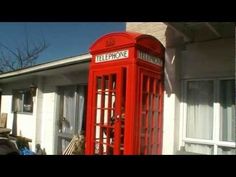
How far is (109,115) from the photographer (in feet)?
21.3

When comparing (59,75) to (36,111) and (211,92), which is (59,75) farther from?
(211,92)

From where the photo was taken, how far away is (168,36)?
695cm

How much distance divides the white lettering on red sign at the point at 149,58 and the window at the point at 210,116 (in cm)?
68

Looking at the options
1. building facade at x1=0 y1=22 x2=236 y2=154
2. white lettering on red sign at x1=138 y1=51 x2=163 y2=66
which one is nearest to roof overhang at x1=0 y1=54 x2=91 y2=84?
building facade at x1=0 y1=22 x2=236 y2=154

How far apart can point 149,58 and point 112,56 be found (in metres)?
0.69

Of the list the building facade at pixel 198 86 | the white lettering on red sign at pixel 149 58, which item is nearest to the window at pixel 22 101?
the building facade at pixel 198 86

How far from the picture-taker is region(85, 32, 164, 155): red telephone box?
5.99m

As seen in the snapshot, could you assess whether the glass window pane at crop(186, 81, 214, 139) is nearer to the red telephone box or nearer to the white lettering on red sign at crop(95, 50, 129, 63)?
the red telephone box

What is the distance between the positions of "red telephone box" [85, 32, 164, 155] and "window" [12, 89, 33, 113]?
8348 millimetres

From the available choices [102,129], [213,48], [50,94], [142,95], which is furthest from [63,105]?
[213,48]

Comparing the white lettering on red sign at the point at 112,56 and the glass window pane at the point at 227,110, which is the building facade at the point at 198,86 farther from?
the white lettering on red sign at the point at 112,56

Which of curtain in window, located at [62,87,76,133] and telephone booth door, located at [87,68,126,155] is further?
curtain in window, located at [62,87,76,133]

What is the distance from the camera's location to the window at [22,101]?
14718 mm

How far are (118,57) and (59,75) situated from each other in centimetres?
Answer: 557
